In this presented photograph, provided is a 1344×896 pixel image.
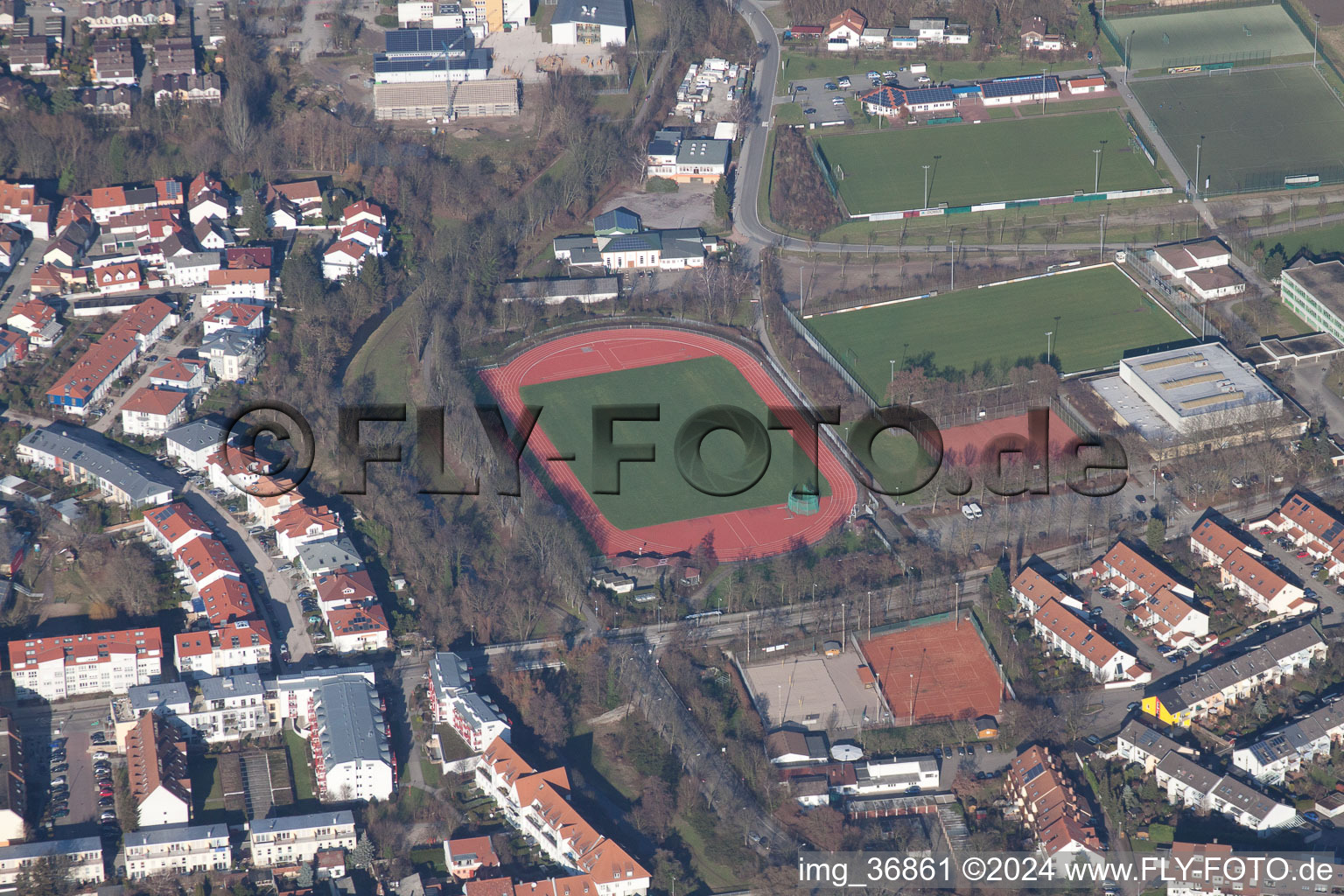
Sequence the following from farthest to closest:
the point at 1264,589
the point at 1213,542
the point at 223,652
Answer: the point at 1213,542 → the point at 1264,589 → the point at 223,652

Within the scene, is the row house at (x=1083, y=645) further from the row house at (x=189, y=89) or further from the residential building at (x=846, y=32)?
the row house at (x=189, y=89)

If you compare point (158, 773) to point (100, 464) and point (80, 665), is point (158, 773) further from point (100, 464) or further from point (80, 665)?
point (100, 464)

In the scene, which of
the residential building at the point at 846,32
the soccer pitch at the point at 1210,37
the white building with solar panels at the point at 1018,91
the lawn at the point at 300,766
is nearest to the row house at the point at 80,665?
the lawn at the point at 300,766

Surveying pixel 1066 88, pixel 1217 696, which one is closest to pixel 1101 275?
pixel 1066 88

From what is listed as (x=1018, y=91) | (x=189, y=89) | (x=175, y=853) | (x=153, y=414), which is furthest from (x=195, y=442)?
(x=1018, y=91)

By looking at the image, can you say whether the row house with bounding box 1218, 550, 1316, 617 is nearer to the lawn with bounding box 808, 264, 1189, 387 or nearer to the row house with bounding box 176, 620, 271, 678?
the lawn with bounding box 808, 264, 1189, 387

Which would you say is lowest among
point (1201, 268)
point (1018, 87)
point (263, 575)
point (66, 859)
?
point (66, 859)

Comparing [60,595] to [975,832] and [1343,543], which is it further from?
[1343,543]

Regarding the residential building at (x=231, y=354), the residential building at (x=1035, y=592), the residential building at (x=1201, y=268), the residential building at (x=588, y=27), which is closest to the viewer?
the residential building at (x=1035, y=592)
